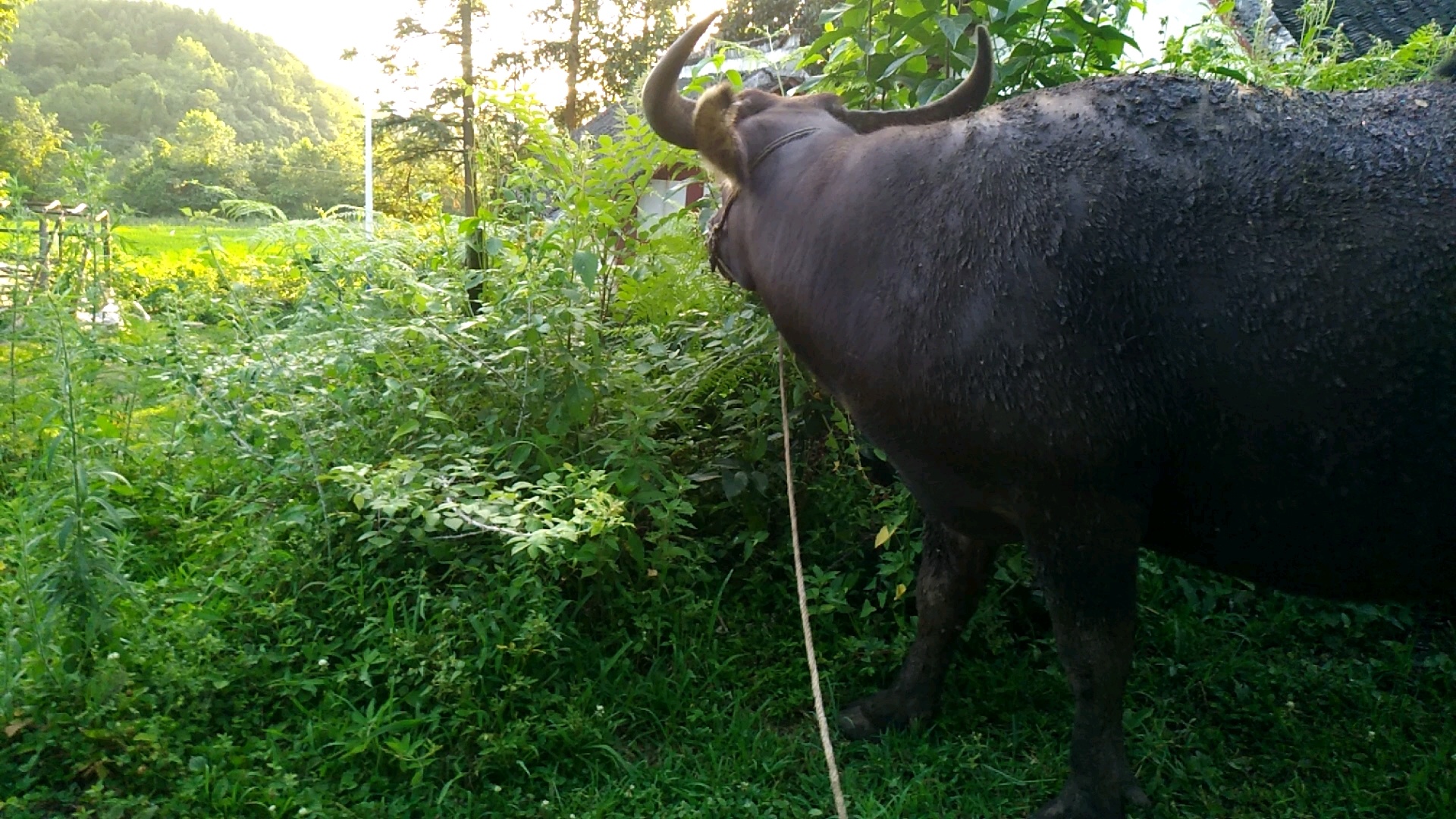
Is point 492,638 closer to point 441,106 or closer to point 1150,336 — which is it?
point 1150,336

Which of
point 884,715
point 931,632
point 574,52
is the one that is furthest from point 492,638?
point 574,52

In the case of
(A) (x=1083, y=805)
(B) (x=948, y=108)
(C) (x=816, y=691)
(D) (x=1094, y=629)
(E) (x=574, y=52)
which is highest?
(B) (x=948, y=108)

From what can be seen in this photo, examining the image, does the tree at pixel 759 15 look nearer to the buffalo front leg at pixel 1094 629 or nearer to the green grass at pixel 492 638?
the green grass at pixel 492 638

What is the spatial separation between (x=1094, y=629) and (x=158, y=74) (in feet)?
104

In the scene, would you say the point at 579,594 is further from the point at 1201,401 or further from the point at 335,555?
the point at 1201,401

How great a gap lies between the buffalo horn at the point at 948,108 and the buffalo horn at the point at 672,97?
521 mm

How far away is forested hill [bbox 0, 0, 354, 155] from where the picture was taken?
22484 mm

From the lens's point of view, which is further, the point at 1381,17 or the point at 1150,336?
the point at 1381,17

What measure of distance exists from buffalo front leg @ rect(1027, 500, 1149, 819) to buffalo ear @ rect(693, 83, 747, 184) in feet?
4.71

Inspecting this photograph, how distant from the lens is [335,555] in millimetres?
3318

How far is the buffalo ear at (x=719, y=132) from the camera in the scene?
108 inches

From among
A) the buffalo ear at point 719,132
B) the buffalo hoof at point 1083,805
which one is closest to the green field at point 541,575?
the buffalo hoof at point 1083,805

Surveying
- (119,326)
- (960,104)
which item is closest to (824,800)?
(960,104)

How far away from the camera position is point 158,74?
1050 inches
